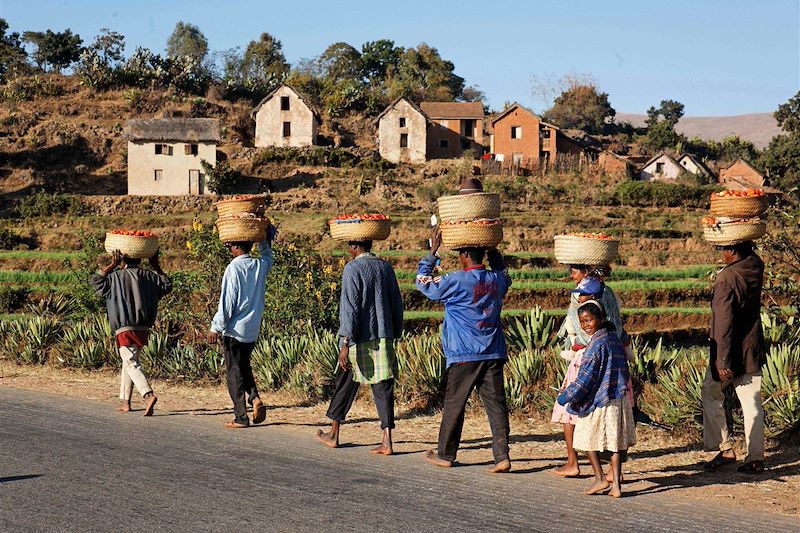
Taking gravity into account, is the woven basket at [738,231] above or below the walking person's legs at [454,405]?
above

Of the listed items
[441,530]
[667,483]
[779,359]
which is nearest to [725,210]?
[779,359]

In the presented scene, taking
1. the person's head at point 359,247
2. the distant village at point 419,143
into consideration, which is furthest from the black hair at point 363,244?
the distant village at point 419,143

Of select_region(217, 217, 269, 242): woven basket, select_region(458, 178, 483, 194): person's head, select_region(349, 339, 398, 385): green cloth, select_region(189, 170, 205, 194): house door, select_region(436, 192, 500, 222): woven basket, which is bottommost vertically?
select_region(349, 339, 398, 385): green cloth

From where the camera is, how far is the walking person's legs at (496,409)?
352 inches

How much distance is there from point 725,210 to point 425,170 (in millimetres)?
60207

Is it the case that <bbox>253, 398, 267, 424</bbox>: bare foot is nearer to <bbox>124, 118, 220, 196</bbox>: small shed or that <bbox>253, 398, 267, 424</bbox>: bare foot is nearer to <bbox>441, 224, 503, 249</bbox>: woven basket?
<bbox>441, 224, 503, 249</bbox>: woven basket

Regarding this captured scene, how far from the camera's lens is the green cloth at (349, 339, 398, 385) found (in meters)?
9.79

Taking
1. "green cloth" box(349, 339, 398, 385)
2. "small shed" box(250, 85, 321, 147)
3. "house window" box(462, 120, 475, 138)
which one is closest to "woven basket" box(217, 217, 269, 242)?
"green cloth" box(349, 339, 398, 385)

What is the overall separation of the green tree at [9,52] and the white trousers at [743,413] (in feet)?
293

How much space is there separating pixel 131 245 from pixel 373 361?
345 cm

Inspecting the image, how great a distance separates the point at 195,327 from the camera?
1577 cm

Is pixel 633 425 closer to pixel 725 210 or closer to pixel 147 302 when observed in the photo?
pixel 725 210

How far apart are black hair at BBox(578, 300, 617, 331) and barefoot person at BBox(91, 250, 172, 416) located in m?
5.21

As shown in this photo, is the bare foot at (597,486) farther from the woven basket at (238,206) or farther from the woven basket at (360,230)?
the woven basket at (238,206)
